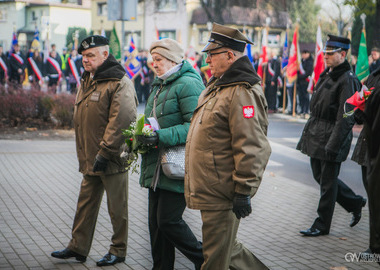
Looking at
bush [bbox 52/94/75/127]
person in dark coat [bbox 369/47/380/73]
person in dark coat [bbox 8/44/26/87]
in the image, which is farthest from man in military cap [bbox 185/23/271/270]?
person in dark coat [bbox 8/44/26/87]

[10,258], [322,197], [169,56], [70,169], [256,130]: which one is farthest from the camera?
[70,169]

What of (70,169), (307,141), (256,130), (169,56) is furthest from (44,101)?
(256,130)

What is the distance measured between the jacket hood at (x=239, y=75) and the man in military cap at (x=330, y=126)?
2.55 m

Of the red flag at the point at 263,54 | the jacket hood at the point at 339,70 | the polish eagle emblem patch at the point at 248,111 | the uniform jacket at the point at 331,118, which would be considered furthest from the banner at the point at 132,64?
the polish eagle emblem patch at the point at 248,111

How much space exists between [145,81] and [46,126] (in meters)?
13.2

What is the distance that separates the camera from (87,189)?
5.58 m

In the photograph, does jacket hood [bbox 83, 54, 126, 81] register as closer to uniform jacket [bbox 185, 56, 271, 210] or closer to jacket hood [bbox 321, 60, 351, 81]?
uniform jacket [bbox 185, 56, 271, 210]

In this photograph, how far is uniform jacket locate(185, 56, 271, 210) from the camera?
12.9ft

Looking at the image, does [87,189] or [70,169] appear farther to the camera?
[70,169]

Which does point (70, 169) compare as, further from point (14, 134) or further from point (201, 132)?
point (201, 132)

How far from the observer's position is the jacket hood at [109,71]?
540 cm

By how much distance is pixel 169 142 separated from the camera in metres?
4.76

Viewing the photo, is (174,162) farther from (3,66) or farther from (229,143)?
(3,66)

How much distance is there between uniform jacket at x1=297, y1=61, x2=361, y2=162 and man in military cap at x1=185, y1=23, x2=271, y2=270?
249 cm
